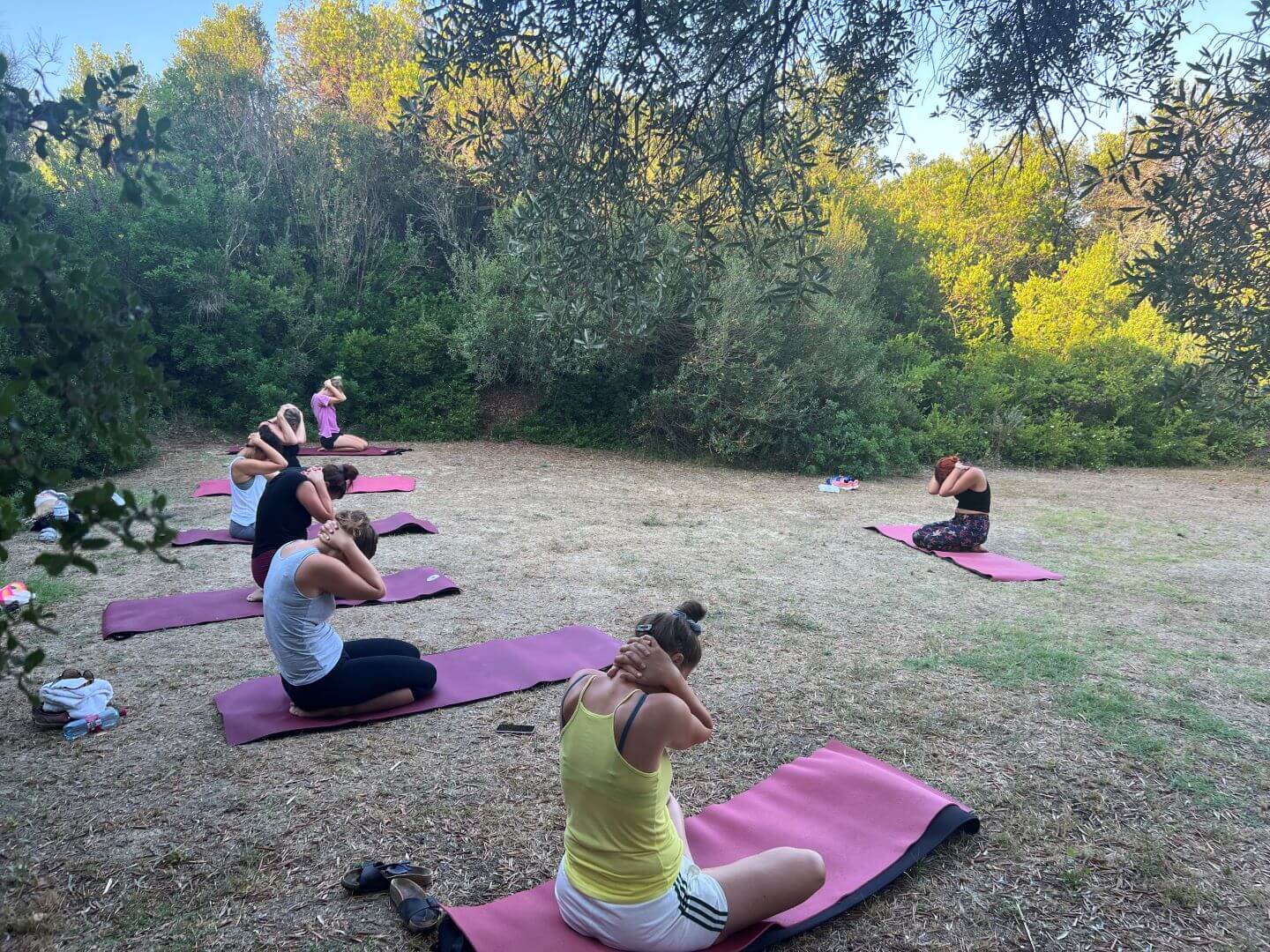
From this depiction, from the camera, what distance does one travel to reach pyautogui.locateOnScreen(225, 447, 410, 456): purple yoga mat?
13273mm

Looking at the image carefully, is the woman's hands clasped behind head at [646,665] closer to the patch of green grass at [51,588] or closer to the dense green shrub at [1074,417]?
the patch of green grass at [51,588]

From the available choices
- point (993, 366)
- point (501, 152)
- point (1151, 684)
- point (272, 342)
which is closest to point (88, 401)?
point (501, 152)

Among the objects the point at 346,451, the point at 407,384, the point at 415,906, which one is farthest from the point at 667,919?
the point at 407,384

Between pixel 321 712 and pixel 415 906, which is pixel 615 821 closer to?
pixel 415 906

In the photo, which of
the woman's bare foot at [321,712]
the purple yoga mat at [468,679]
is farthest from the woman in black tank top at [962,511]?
the woman's bare foot at [321,712]

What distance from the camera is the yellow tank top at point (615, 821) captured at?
2461 millimetres

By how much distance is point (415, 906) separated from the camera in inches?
107

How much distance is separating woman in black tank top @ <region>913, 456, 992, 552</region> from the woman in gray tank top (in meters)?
5.77

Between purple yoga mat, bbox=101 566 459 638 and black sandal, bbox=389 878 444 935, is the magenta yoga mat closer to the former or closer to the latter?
purple yoga mat, bbox=101 566 459 638

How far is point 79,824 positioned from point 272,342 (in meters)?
14.5

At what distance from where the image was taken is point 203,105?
18.4 meters

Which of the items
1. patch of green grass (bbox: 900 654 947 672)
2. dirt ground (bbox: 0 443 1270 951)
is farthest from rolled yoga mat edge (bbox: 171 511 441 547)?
patch of green grass (bbox: 900 654 947 672)

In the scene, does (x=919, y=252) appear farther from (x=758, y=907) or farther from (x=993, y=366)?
(x=758, y=907)

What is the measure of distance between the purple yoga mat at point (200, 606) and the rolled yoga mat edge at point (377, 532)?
1.09 m
